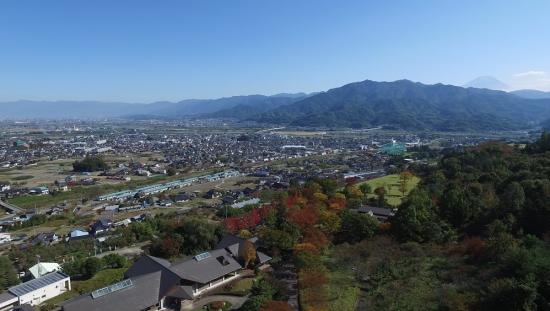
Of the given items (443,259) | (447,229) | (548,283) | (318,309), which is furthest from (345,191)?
(548,283)

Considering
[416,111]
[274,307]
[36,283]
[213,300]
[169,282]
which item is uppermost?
[416,111]

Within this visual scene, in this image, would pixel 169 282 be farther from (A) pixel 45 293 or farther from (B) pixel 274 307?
(A) pixel 45 293

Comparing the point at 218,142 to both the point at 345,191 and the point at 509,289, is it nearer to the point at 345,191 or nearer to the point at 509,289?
the point at 345,191

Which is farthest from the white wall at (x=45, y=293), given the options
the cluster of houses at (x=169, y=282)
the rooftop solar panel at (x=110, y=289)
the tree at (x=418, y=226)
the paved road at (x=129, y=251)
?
the tree at (x=418, y=226)

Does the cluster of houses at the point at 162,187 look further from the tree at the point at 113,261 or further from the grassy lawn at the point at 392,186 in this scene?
the tree at the point at 113,261

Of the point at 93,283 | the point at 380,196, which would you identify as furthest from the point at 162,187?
the point at 93,283
